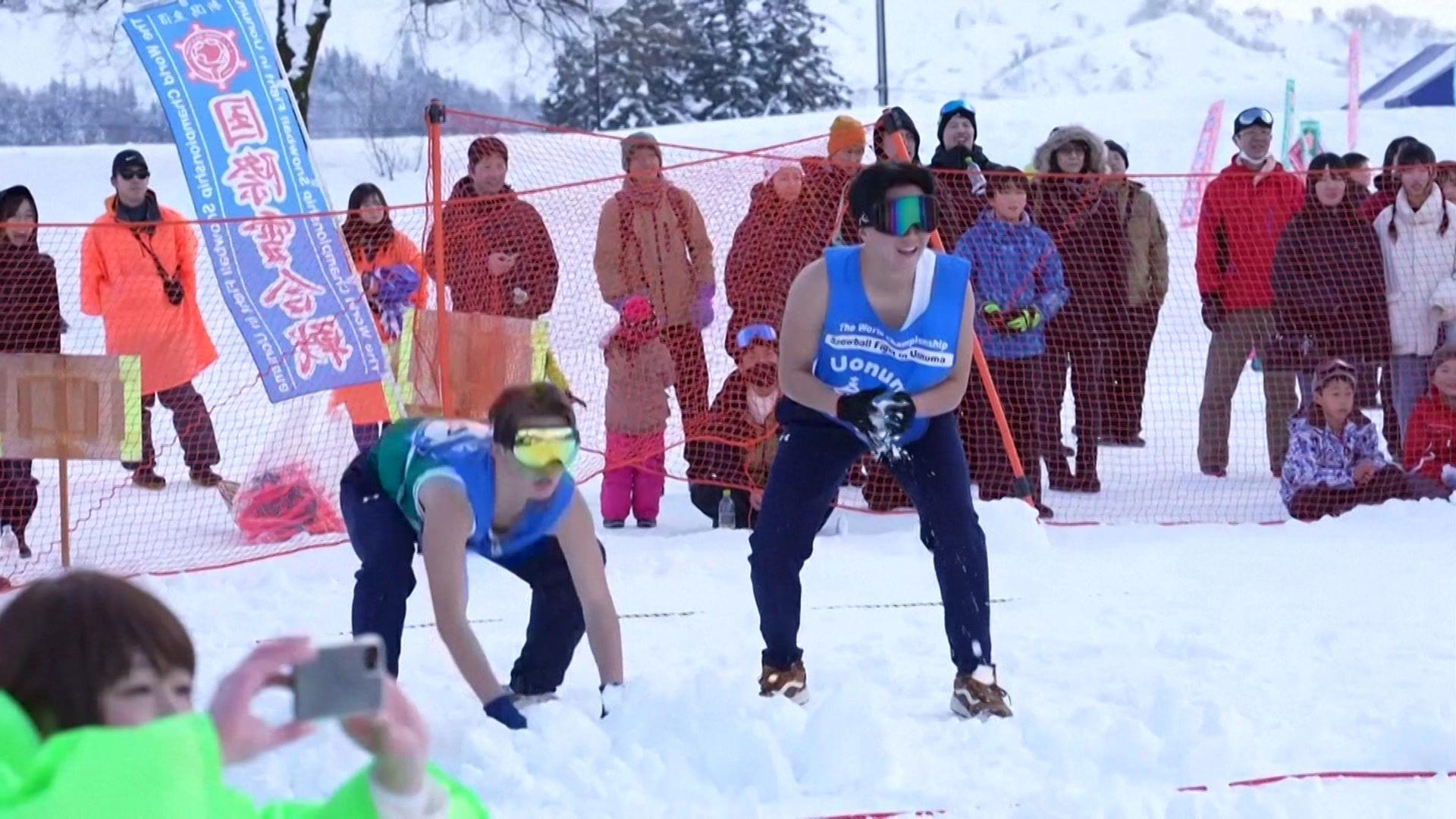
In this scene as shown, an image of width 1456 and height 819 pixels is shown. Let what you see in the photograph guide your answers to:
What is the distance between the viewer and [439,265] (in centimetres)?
714

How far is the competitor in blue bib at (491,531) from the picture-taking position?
4.12 m

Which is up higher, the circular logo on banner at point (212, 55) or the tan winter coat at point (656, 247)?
the circular logo on banner at point (212, 55)

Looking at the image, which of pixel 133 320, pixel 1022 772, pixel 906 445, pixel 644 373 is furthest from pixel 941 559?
pixel 133 320

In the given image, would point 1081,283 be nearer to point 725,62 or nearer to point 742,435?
point 742,435

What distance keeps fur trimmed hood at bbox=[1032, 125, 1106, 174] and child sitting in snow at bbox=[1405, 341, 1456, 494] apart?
1781 mm

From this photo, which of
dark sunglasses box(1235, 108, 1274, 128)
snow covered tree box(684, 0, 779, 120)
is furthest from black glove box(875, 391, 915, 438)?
snow covered tree box(684, 0, 779, 120)

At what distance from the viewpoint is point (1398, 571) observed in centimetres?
663

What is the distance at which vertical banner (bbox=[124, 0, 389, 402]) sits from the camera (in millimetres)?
7449

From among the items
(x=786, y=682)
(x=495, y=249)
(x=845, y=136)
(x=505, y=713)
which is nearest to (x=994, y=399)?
(x=845, y=136)

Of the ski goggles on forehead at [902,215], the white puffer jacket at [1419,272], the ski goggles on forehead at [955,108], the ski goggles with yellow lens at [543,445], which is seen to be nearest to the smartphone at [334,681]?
the ski goggles with yellow lens at [543,445]

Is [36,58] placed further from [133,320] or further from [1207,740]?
[1207,740]

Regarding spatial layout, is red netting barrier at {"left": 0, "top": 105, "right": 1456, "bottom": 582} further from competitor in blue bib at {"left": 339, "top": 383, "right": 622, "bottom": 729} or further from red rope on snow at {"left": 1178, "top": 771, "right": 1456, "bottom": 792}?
red rope on snow at {"left": 1178, "top": 771, "right": 1456, "bottom": 792}

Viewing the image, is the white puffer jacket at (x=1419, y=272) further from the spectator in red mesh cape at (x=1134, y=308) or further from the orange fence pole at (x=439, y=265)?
the orange fence pole at (x=439, y=265)

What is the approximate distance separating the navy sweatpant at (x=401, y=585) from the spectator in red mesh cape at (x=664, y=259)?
3.15 metres
